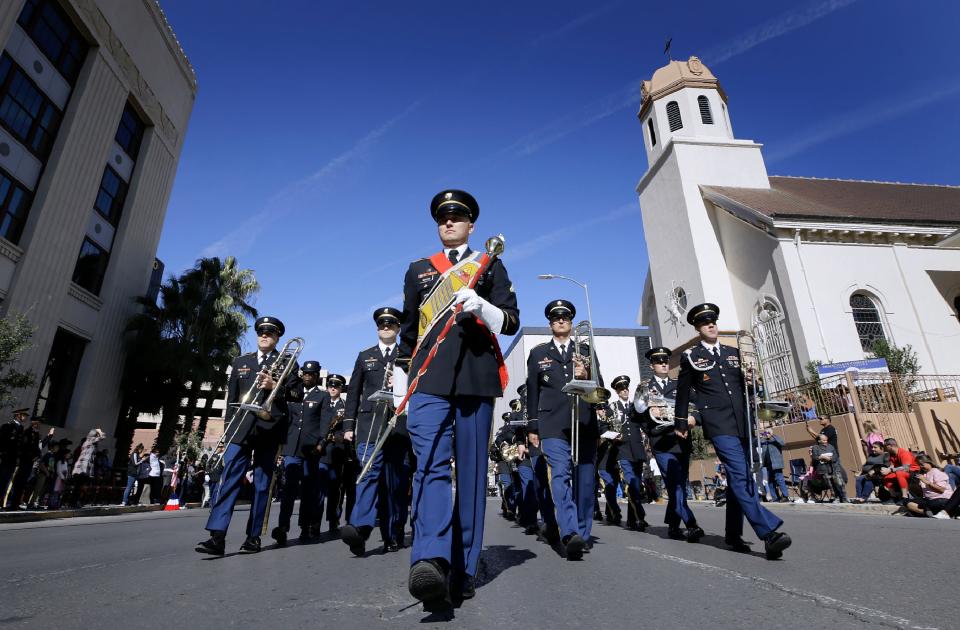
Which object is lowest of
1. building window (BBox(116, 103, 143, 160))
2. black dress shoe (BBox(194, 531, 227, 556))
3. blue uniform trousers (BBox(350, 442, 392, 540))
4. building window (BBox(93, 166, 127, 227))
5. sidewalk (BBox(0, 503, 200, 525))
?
black dress shoe (BBox(194, 531, 227, 556))

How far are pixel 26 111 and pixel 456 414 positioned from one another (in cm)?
2272

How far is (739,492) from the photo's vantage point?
15.0ft

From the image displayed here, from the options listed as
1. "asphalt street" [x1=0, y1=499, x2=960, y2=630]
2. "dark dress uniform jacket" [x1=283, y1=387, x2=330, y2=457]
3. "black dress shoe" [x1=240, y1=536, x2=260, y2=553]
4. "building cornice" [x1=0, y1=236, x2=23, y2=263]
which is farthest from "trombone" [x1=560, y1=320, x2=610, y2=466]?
"building cornice" [x1=0, y1=236, x2=23, y2=263]

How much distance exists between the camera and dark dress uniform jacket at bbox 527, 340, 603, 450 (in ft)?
17.3

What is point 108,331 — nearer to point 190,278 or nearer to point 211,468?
point 190,278

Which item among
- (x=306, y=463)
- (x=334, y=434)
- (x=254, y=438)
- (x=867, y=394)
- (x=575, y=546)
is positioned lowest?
(x=575, y=546)

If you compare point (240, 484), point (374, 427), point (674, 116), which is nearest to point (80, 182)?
point (374, 427)

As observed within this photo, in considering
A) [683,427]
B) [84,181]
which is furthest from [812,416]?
[84,181]

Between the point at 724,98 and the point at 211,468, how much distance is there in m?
35.7

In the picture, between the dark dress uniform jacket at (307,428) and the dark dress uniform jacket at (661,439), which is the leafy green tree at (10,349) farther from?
the dark dress uniform jacket at (661,439)

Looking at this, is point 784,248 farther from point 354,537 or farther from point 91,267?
point 91,267

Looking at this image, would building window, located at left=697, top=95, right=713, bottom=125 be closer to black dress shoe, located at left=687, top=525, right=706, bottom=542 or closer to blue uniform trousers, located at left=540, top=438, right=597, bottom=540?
black dress shoe, located at left=687, top=525, right=706, bottom=542

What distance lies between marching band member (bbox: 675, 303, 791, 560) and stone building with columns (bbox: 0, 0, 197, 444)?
19526 mm

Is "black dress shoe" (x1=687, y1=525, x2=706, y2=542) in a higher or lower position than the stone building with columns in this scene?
lower
